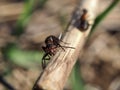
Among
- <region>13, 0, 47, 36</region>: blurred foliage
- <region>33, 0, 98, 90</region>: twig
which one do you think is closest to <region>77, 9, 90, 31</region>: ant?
<region>33, 0, 98, 90</region>: twig

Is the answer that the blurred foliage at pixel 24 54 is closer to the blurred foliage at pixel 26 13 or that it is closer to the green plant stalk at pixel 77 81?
the blurred foliage at pixel 26 13

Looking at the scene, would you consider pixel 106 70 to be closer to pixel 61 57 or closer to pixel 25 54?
pixel 25 54

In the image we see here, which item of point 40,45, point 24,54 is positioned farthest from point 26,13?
point 40,45

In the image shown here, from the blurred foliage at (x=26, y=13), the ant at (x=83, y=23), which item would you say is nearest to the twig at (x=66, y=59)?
the ant at (x=83, y=23)

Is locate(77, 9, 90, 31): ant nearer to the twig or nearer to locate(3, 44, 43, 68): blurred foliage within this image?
the twig

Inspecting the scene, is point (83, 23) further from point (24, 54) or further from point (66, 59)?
point (24, 54)

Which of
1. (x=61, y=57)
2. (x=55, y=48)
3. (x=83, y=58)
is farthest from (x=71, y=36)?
(x=83, y=58)
